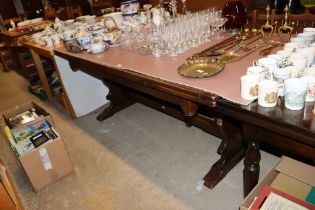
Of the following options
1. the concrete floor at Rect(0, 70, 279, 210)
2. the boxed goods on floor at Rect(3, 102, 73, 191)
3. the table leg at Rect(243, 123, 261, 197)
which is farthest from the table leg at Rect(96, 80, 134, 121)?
the table leg at Rect(243, 123, 261, 197)

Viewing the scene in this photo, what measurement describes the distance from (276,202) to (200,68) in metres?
0.67

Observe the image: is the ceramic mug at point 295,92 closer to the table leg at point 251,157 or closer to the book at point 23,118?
the table leg at point 251,157

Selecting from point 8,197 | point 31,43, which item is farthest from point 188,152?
point 31,43

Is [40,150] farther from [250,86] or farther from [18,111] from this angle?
[250,86]

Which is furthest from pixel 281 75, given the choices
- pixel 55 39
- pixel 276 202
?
pixel 55 39

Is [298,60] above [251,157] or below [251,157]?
above

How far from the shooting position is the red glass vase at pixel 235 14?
1.69 metres

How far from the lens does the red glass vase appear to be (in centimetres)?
169

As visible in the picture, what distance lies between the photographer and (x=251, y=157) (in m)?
1.20

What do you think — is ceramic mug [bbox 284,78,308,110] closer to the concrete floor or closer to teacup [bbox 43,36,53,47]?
the concrete floor

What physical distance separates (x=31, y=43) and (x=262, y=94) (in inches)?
95.4

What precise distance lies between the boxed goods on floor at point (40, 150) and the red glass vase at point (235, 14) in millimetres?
1368

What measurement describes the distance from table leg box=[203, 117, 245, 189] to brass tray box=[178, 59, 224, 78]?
0.40 m

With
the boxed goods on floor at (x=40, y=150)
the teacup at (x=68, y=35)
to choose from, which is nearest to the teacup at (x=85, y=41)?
the teacup at (x=68, y=35)
